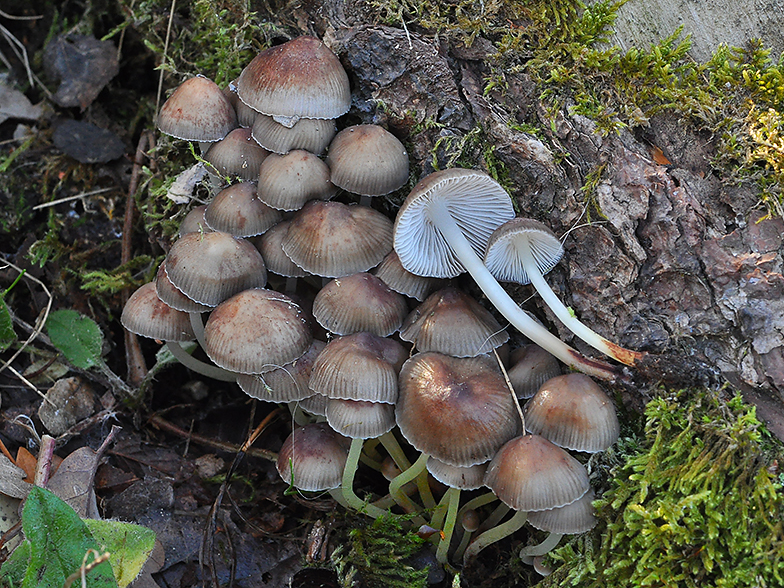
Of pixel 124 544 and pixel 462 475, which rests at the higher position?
pixel 462 475

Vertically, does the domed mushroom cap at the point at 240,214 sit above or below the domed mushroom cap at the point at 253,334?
above

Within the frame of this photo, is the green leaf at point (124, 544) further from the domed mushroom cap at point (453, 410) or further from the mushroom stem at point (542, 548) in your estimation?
the mushroom stem at point (542, 548)

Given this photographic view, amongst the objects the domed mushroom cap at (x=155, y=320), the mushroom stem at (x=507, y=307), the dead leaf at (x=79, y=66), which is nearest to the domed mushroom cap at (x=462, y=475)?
the mushroom stem at (x=507, y=307)

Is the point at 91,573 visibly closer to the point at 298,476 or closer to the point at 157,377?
the point at 298,476

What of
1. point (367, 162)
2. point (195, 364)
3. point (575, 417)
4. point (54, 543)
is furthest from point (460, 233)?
point (54, 543)

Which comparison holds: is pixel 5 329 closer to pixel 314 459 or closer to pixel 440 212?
pixel 314 459

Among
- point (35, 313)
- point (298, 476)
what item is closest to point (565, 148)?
point (298, 476)

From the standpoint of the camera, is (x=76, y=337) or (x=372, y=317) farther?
(x=76, y=337)
